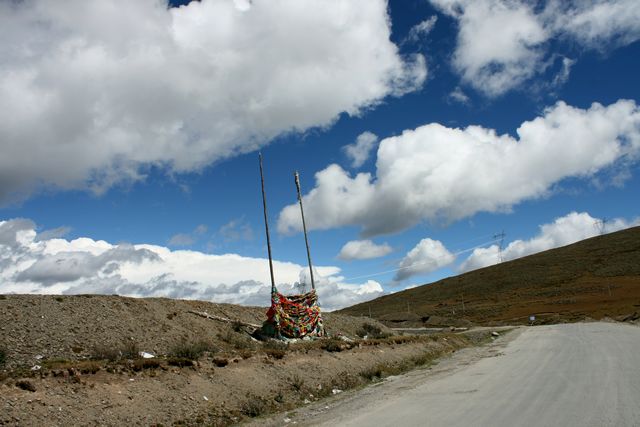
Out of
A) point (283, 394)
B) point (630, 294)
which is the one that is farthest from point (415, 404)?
point (630, 294)

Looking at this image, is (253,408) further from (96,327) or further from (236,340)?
(236,340)

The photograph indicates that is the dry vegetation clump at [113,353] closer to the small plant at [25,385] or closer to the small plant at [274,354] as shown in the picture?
the small plant at [25,385]

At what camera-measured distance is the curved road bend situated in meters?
9.02

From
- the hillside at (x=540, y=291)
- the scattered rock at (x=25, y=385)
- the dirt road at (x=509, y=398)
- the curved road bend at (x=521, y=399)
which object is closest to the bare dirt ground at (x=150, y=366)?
the scattered rock at (x=25, y=385)

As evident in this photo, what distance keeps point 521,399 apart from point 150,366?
957cm

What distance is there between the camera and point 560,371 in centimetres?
1538

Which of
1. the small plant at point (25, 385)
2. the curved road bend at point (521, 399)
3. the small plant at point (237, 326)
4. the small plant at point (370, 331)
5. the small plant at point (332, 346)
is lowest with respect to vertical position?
the curved road bend at point (521, 399)

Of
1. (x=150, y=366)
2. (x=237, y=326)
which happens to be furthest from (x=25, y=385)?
(x=237, y=326)

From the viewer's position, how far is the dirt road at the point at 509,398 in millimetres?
9133

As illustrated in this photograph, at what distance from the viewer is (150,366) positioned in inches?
512

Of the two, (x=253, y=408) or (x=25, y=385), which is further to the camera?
(x=253, y=408)

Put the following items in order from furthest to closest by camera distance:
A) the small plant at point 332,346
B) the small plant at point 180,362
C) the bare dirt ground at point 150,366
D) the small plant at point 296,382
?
the small plant at point 332,346 < the small plant at point 296,382 < the small plant at point 180,362 < the bare dirt ground at point 150,366

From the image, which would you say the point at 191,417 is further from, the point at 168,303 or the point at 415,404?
the point at 168,303

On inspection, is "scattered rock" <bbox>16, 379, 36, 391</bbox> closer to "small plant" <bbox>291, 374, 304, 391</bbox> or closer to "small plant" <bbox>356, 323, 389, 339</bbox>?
"small plant" <bbox>291, 374, 304, 391</bbox>
